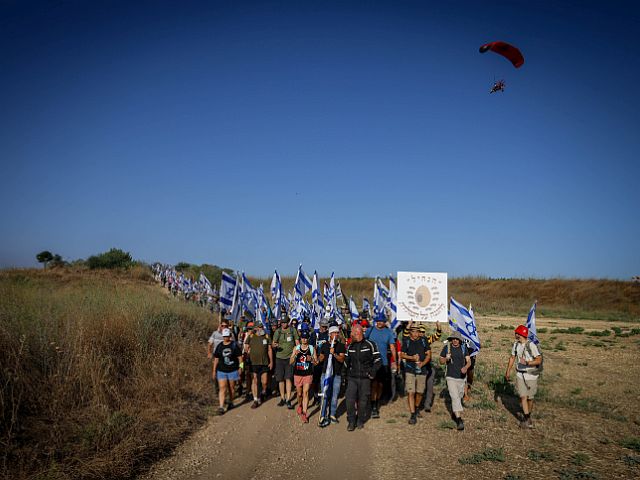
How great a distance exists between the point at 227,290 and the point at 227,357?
19.1ft

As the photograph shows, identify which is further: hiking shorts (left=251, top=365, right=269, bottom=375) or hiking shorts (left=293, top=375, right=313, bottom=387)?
hiking shorts (left=251, top=365, right=269, bottom=375)

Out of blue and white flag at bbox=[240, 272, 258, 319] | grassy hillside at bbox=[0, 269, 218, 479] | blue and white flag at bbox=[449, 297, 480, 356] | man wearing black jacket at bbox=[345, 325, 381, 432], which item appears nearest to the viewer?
grassy hillside at bbox=[0, 269, 218, 479]

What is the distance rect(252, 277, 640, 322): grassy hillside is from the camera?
42.7 m

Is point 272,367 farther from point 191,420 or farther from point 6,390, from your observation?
point 6,390

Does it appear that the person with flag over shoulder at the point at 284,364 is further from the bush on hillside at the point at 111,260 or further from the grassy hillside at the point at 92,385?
the bush on hillside at the point at 111,260

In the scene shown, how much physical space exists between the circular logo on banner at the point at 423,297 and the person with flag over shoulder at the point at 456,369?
5.38 ft

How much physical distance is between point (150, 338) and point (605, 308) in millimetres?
47267

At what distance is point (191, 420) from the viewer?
29.0 feet

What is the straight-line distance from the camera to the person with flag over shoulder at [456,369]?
8.91 metres

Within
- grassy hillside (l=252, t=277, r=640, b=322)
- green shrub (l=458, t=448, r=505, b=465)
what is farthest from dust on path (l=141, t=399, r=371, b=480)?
grassy hillside (l=252, t=277, r=640, b=322)

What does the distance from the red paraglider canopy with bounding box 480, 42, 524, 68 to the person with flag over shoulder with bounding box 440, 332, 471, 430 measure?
10250mm

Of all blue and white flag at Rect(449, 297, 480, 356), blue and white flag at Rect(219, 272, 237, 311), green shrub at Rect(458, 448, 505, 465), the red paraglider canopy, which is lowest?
green shrub at Rect(458, 448, 505, 465)

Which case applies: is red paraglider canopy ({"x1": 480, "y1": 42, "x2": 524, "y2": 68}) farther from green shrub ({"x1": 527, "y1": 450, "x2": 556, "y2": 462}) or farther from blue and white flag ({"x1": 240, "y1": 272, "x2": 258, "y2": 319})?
green shrub ({"x1": 527, "y1": 450, "x2": 556, "y2": 462})

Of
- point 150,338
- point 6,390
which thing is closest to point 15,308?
point 6,390
